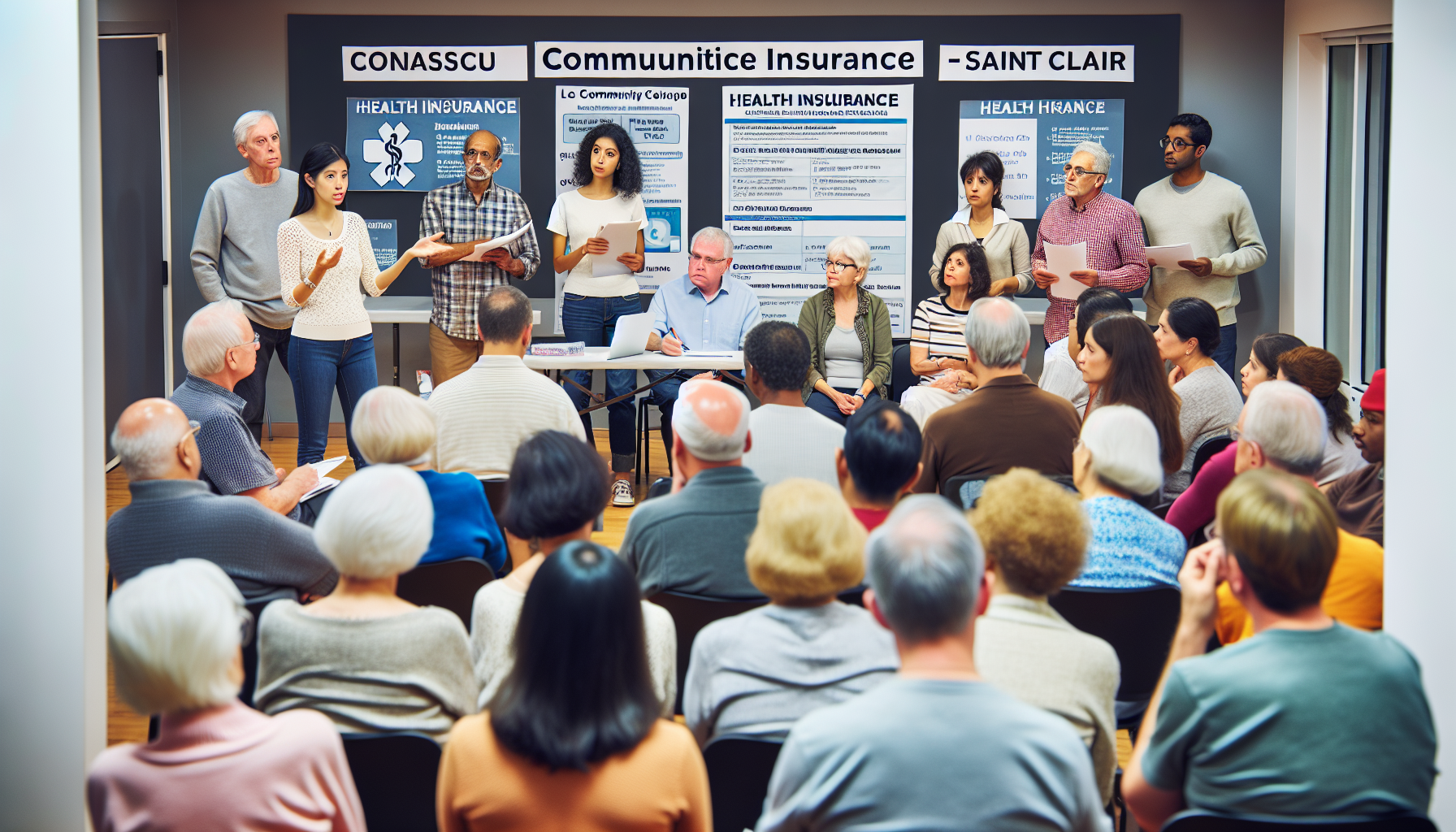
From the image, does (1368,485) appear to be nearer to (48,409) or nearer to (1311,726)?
(1311,726)

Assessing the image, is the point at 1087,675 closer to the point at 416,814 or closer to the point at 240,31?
the point at 416,814

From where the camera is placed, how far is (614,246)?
5.58 meters

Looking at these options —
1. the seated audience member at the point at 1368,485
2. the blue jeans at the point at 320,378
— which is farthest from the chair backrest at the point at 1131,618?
the blue jeans at the point at 320,378

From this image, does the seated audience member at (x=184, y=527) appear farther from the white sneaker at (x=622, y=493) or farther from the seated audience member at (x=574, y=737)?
the white sneaker at (x=622, y=493)

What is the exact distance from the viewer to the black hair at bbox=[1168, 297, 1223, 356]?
3887 millimetres

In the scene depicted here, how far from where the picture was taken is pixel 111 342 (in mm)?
5902

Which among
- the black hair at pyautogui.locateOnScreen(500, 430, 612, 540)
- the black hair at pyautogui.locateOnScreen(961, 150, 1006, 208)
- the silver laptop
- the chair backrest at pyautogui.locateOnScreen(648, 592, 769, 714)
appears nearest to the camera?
the black hair at pyautogui.locateOnScreen(500, 430, 612, 540)

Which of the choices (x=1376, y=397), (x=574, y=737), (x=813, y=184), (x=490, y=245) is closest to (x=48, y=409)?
(x=574, y=737)

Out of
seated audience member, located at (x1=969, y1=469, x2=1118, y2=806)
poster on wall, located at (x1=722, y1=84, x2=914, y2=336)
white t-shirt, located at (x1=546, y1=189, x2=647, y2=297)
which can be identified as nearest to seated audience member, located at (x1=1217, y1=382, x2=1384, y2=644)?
seated audience member, located at (x1=969, y1=469, x2=1118, y2=806)

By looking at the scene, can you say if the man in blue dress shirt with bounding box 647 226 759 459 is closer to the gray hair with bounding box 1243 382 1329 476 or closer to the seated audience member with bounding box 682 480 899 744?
the gray hair with bounding box 1243 382 1329 476

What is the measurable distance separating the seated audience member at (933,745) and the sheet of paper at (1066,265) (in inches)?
164

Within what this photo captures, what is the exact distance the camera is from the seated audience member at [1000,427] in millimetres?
3336

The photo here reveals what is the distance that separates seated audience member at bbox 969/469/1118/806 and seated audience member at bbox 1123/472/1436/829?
164 mm

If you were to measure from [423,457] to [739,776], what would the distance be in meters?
1.29
